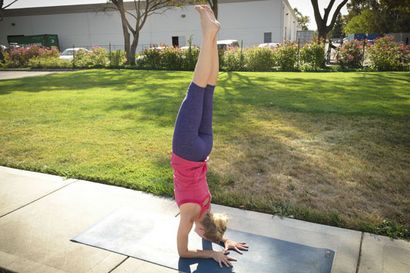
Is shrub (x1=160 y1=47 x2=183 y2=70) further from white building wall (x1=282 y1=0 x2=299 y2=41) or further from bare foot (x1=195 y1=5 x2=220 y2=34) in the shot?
bare foot (x1=195 y1=5 x2=220 y2=34)

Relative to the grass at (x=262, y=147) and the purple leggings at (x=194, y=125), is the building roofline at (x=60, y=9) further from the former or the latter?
the purple leggings at (x=194, y=125)

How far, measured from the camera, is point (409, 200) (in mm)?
3637

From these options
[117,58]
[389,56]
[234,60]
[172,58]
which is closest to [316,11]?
[389,56]

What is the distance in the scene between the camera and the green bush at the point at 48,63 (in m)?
23.4

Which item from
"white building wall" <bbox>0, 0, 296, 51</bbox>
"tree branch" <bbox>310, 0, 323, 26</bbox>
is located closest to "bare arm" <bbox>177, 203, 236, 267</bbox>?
"tree branch" <bbox>310, 0, 323, 26</bbox>

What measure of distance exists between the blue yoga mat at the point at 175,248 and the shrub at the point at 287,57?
15.7 meters

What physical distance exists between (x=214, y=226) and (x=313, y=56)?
1651cm

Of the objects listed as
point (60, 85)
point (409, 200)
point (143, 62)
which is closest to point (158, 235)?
point (409, 200)

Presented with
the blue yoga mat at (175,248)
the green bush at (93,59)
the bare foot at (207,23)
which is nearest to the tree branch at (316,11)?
the green bush at (93,59)

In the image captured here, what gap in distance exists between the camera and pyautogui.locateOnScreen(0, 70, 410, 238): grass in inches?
146

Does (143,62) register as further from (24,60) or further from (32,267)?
(32,267)

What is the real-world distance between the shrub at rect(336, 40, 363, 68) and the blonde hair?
1702 cm

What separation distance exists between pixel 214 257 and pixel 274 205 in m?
1.09

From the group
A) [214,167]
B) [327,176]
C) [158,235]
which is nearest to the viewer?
[158,235]
